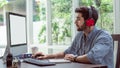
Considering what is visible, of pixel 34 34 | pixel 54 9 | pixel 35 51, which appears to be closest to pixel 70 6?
pixel 54 9

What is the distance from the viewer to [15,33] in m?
1.98

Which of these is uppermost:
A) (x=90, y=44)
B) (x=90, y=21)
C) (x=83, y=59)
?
(x=90, y=21)

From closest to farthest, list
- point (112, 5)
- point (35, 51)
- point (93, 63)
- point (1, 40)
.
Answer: point (93, 63) → point (1, 40) → point (35, 51) → point (112, 5)

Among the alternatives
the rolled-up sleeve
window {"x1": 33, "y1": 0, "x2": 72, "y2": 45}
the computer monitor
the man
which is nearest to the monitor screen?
the computer monitor

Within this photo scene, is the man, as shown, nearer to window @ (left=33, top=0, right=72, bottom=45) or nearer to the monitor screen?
the monitor screen

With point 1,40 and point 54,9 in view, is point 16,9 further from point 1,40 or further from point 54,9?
point 1,40

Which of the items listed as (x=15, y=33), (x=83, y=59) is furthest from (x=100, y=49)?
(x=15, y=33)

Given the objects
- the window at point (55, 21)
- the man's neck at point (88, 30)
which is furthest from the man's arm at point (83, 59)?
the window at point (55, 21)

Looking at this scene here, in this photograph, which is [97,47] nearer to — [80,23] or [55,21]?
[80,23]

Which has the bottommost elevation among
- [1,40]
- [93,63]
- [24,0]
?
[93,63]

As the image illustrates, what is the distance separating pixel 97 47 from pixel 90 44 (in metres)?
0.19

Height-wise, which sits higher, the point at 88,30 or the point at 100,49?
the point at 88,30

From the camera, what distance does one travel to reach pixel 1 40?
1985mm

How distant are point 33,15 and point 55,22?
53cm
